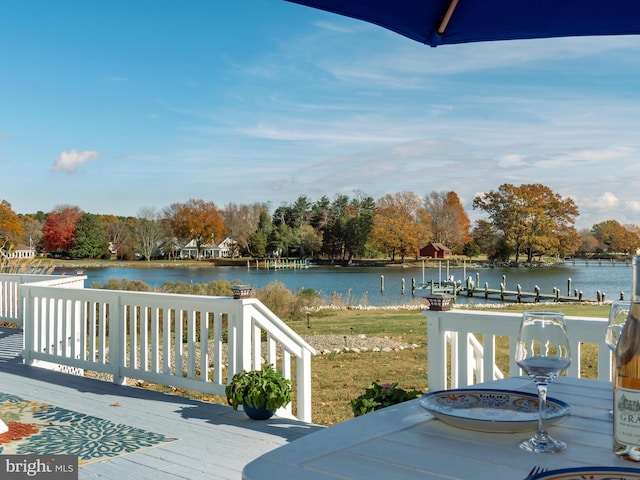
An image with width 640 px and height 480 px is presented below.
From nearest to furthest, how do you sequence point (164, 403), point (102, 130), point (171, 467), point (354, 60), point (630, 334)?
point (630, 334)
point (171, 467)
point (164, 403)
point (354, 60)
point (102, 130)

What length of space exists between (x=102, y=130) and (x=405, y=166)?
22.3 metres

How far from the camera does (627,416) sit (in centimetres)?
96

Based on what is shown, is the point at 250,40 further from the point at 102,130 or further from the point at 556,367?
the point at 556,367

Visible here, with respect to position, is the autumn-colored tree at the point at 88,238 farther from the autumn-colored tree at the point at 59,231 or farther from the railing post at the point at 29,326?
the railing post at the point at 29,326

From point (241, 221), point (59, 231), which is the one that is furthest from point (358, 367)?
point (241, 221)

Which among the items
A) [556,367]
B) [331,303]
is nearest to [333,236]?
[331,303]

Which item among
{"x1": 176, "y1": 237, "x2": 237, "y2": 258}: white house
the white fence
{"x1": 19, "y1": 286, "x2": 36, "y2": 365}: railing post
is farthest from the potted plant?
{"x1": 176, "y1": 237, "x2": 237, "y2": 258}: white house

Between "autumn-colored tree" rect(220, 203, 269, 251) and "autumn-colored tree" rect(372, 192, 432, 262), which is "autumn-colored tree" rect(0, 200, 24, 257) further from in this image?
"autumn-colored tree" rect(372, 192, 432, 262)

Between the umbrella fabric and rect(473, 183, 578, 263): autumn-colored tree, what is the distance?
44371 mm

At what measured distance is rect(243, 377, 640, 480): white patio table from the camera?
979 mm

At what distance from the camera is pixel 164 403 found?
4.58 metres

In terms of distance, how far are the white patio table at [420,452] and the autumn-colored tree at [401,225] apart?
43.2 metres

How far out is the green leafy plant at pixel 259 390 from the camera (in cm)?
402

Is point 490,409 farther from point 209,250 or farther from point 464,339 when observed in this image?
point 209,250
